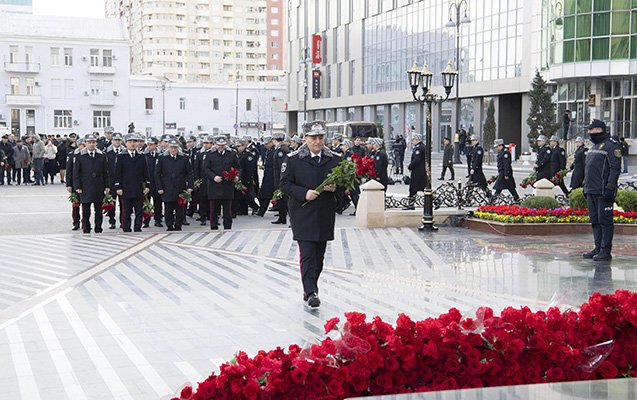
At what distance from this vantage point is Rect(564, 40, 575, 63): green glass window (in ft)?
156

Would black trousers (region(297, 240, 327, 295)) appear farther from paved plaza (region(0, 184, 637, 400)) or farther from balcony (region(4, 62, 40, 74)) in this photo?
balcony (region(4, 62, 40, 74))

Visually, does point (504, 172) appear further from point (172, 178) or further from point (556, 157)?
point (172, 178)

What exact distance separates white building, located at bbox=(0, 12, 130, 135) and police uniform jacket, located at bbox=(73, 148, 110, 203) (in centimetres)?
6336

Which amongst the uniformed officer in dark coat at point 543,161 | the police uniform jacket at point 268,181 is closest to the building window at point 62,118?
the police uniform jacket at point 268,181

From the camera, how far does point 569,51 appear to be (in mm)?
47875

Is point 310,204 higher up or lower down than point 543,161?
lower down

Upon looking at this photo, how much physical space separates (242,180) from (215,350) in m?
12.5

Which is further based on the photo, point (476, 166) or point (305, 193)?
point (476, 166)

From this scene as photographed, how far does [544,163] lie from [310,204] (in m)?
13.7

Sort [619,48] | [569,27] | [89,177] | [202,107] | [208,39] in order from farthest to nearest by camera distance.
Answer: [208,39] < [202,107] < [569,27] < [619,48] < [89,177]

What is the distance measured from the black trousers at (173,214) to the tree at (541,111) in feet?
110

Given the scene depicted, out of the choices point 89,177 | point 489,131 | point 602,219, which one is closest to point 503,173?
point 602,219

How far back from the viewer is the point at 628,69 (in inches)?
1791

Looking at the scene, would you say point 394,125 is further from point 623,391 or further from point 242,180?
point 623,391
